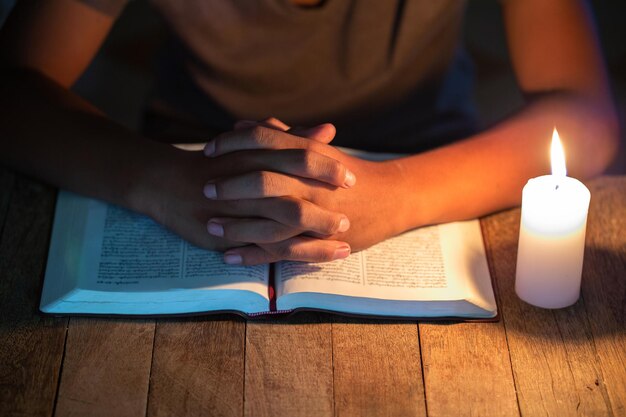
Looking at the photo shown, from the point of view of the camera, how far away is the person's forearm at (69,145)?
4.04 ft

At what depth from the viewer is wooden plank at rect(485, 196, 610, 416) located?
1020 mm

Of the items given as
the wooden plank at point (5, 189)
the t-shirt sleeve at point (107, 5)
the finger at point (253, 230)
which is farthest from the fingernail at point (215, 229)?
the t-shirt sleeve at point (107, 5)

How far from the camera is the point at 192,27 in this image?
55.5 inches

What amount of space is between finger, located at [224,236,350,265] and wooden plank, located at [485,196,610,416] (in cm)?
23

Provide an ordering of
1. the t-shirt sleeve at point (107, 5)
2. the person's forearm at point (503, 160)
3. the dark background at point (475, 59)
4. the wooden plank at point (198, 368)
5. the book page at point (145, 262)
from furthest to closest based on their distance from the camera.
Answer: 1. the dark background at point (475, 59)
2. the t-shirt sleeve at point (107, 5)
3. the person's forearm at point (503, 160)
4. the book page at point (145, 262)
5. the wooden plank at point (198, 368)

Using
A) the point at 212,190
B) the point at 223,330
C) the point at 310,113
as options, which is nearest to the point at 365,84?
the point at 310,113

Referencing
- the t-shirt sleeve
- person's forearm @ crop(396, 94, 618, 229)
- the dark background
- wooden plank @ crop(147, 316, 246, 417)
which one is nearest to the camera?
wooden plank @ crop(147, 316, 246, 417)

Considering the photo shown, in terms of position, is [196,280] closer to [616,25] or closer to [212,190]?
[212,190]

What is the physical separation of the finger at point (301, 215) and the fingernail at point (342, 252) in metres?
0.02

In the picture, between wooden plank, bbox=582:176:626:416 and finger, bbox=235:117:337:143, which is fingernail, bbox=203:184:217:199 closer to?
finger, bbox=235:117:337:143

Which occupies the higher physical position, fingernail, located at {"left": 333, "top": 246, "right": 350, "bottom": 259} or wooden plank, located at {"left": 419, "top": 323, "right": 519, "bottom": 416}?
fingernail, located at {"left": 333, "top": 246, "right": 350, "bottom": 259}

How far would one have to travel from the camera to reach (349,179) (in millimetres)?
1132

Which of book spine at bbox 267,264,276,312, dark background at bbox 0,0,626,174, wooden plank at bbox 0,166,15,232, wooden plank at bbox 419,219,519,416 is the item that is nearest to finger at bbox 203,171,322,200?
book spine at bbox 267,264,276,312

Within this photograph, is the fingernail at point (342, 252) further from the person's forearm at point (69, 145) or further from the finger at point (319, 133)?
the person's forearm at point (69, 145)
